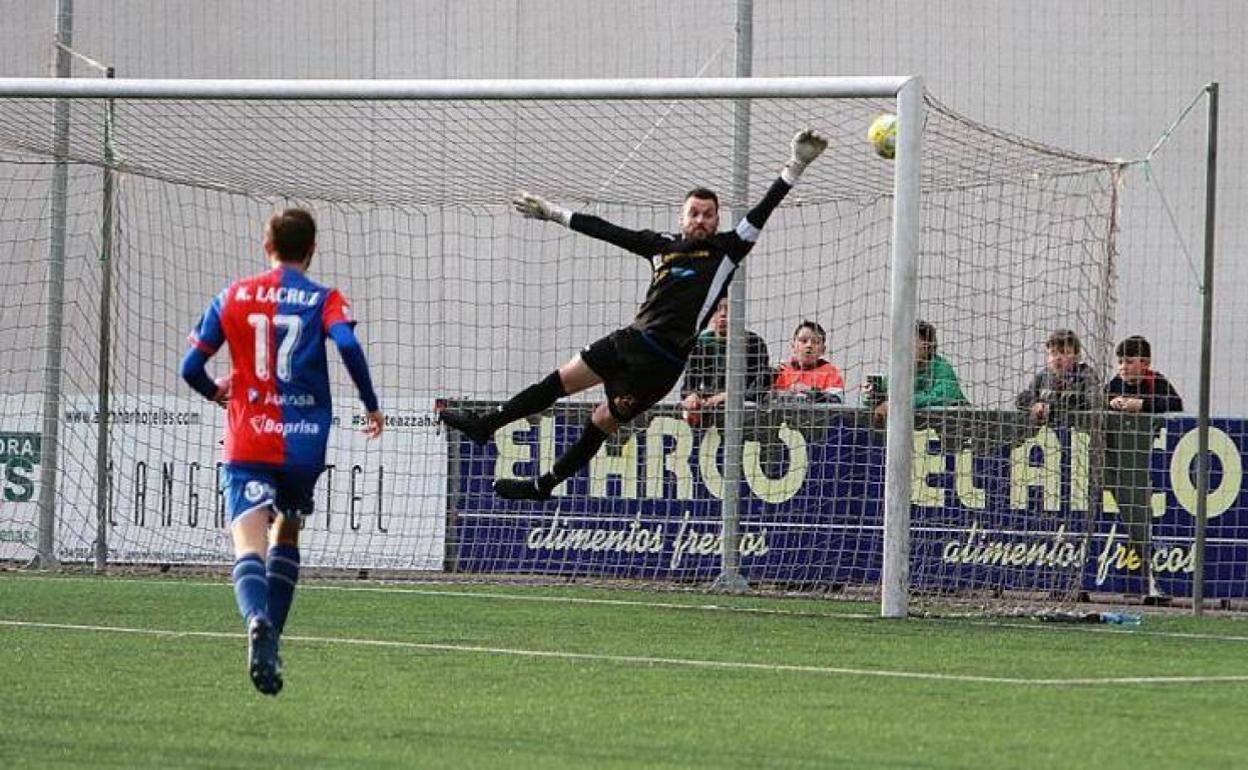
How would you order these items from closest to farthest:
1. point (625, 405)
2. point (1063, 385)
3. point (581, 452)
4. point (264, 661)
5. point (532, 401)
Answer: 1. point (264, 661)
2. point (625, 405)
3. point (532, 401)
4. point (581, 452)
5. point (1063, 385)

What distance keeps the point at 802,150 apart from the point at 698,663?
3.33 m

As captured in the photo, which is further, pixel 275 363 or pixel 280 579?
pixel 280 579

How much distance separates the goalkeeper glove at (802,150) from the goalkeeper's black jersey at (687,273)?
7cm

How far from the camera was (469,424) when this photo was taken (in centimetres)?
1220

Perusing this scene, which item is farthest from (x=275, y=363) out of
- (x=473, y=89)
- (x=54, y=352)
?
(x=54, y=352)

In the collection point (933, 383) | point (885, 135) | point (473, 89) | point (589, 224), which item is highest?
point (473, 89)

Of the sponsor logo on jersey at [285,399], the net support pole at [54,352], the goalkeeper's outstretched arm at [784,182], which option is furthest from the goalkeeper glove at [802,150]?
the net support pole at [54,352]

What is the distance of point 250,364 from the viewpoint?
838 cm

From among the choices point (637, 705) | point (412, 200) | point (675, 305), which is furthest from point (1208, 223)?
point (637, 705)

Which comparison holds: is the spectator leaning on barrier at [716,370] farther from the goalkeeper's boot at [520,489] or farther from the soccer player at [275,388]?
the soccer player at [275,388]

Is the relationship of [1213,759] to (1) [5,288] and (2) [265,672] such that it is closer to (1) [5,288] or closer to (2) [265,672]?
(2) [265,672]

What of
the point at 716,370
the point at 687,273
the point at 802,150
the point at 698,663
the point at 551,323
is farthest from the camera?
the point at 551,323

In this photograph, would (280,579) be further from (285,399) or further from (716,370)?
(716,370)

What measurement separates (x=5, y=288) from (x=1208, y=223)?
1043 centimetres
